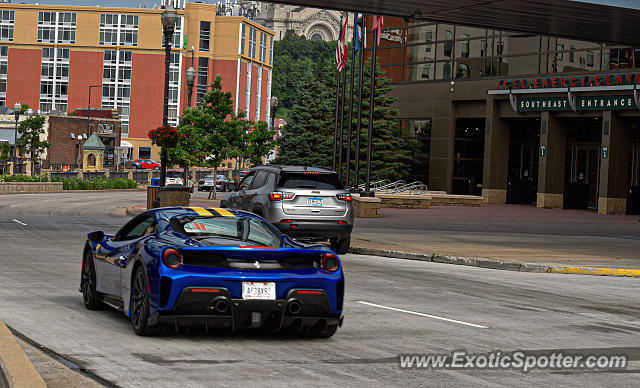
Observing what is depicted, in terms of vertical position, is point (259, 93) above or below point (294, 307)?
above

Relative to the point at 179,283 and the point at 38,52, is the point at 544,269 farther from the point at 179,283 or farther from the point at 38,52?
the point at 38,52

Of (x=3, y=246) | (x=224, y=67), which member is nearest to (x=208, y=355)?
(x=3, y=246)

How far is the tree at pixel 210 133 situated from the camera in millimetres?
49750

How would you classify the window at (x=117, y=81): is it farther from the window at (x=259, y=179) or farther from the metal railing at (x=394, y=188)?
the window at (x=259, y=179)

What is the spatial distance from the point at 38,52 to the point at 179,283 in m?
138

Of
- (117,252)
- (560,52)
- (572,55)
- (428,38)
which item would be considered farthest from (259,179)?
(428,38)

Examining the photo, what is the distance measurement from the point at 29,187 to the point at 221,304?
50866 mm

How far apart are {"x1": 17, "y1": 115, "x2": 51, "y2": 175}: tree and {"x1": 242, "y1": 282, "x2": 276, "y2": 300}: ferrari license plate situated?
99.1 metres

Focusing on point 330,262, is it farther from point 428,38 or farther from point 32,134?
point 32,134

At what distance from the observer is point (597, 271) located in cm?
1891

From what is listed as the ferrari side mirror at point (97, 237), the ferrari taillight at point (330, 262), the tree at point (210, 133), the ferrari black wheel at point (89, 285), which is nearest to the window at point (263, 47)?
the tree at point (210, 133)

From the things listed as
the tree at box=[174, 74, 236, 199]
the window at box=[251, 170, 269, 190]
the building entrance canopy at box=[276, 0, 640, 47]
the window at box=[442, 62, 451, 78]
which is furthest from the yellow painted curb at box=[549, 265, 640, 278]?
the window at box=[442, 62, 451, 78]

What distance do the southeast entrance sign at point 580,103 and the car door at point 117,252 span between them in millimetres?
38825

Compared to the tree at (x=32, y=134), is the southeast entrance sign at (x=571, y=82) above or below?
above
